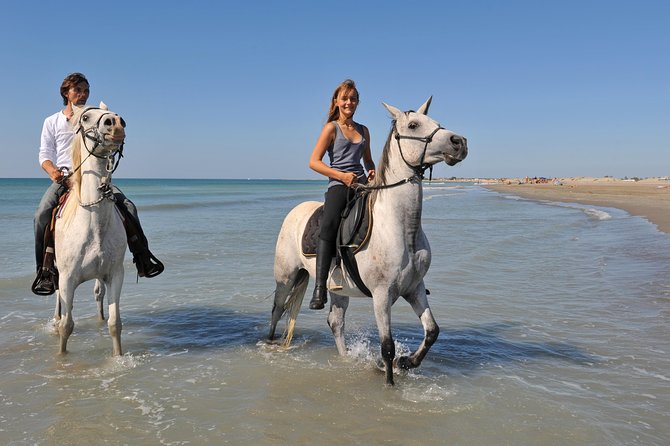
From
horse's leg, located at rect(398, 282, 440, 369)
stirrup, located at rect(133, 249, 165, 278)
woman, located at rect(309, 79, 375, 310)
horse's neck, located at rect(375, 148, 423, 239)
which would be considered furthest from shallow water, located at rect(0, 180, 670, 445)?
horse's neck, located at rect(375, 148, 423, 239)

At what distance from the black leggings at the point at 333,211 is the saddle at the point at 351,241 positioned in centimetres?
5

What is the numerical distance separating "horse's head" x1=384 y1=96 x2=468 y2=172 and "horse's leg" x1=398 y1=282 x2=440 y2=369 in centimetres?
127

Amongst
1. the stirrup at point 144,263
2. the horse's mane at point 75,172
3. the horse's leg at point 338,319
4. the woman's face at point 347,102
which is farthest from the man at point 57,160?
the woman's face at point 347,102

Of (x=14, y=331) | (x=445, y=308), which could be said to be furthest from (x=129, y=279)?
(x=445, y=308)

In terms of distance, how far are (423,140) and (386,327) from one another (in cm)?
183

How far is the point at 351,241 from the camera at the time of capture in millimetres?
5074

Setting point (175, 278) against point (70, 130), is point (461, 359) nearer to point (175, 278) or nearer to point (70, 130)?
point (70, 130)

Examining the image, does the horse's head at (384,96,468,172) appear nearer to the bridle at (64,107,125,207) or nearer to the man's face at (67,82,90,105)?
the bridle at (64,107,125,207)

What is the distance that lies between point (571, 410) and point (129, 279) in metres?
9.10

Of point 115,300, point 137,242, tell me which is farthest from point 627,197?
point 115,300

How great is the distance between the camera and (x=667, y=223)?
768 inches

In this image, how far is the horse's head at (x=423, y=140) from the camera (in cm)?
435

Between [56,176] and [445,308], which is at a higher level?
[56,176]

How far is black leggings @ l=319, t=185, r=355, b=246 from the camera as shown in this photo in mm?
5238
